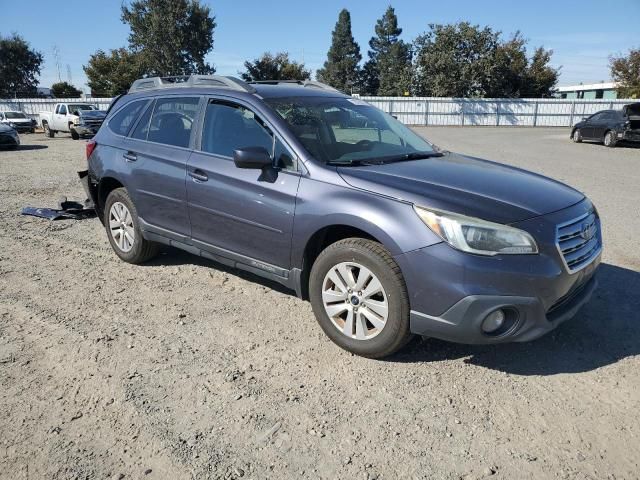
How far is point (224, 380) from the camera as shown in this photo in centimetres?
311

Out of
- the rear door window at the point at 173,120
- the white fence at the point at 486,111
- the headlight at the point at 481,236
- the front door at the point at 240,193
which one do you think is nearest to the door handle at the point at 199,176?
the front door at the point at 240,193

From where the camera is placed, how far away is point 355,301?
10.8 feet

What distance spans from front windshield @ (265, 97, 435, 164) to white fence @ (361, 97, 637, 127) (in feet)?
102

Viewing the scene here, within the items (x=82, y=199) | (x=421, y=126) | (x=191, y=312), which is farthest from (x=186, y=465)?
(x=421, y=126)

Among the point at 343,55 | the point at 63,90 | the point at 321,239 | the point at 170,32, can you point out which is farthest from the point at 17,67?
the point at 321,239

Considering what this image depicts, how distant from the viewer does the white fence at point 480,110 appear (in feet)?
113

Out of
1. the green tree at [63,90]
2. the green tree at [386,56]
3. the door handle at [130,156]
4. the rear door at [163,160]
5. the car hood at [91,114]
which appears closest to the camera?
the rear door at [163,160]

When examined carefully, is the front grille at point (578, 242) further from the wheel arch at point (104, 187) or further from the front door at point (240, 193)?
the wheel arch at point (104, 187)

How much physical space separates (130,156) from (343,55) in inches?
2946

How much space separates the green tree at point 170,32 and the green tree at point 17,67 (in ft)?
45.8

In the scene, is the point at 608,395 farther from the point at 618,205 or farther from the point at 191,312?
the point at 618,205

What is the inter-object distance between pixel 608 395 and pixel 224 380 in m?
2.32

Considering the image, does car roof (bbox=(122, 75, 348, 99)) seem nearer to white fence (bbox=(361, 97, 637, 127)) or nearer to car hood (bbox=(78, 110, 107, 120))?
car hood (bbox=(78, 110, 107, 120))

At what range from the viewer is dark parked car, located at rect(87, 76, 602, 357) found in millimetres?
2914
